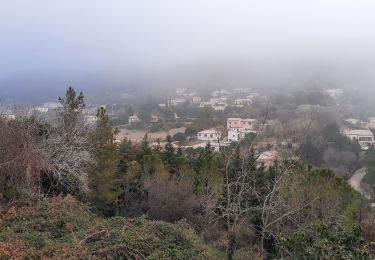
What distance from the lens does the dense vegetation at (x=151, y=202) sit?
6277 mm

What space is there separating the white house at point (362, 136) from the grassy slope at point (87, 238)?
118ft

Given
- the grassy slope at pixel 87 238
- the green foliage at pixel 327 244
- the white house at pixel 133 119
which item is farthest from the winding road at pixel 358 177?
the white house at pixel 133 119

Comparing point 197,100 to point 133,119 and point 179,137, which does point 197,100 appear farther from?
point 179,137

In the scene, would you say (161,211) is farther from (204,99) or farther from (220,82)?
(220,82)

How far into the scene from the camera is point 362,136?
138 feet

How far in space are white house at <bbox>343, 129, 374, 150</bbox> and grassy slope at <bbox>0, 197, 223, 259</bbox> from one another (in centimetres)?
3595

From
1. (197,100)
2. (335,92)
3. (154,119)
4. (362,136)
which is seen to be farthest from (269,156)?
(335,92)

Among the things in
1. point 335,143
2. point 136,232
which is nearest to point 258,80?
point 335,143

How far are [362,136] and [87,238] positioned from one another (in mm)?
40348

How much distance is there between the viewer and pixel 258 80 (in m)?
81.6

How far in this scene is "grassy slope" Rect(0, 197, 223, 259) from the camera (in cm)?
620

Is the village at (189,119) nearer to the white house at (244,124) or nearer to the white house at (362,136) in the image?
the white house at (362,136)

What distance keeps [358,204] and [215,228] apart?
5433 millimetres

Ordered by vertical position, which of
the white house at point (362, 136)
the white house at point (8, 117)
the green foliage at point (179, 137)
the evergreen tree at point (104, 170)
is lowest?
the white house at point (362, 136)
